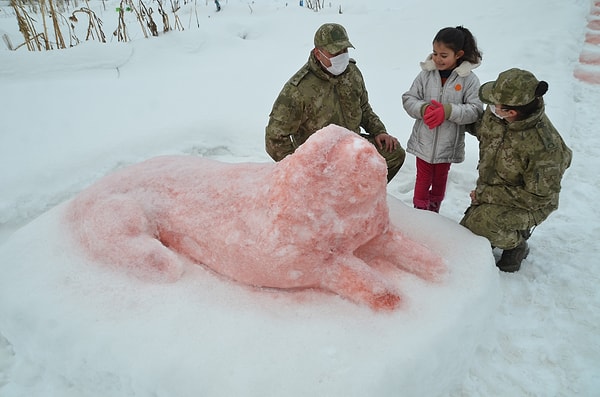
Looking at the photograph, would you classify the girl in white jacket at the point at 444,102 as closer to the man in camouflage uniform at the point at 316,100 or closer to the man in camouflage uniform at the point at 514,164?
the man in camouflage uniform at the point at 514,164

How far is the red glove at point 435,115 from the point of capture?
7.13ft

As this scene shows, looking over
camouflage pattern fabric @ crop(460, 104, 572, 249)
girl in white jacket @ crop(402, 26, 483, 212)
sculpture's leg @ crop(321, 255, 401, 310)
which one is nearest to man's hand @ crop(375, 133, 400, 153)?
girl in white jacket @ crop(402, 26, 483, 212)

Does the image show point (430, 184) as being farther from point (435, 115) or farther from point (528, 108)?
point (528, 108)

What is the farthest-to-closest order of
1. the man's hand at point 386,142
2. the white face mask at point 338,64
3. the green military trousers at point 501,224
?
1. the man's hand at point 386,142
2. the white face mask at point 338,64
3. the green military trousers at point 501,224

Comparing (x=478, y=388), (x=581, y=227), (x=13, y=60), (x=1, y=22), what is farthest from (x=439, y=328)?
(x=1, y=22)

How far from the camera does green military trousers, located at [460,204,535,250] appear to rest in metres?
2.06

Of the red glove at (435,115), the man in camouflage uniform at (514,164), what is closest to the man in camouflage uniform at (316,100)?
the red glove at (435,115)

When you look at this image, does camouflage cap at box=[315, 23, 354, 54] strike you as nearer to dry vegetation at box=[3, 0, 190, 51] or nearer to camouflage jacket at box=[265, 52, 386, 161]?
camouflage jacket at box=[265, 52, 386, 161]

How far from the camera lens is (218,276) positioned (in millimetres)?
1732

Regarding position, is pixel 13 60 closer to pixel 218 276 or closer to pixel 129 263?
pixel 129 263

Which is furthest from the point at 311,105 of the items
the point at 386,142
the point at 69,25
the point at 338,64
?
the point at 69,25

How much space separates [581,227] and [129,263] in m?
2.59

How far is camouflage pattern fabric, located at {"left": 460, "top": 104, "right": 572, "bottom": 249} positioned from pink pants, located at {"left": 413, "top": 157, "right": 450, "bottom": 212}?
1.33 ft

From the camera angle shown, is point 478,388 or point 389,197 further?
point 389,197
